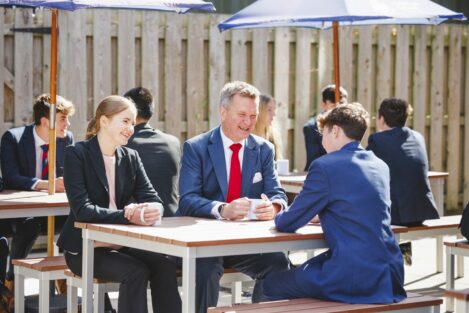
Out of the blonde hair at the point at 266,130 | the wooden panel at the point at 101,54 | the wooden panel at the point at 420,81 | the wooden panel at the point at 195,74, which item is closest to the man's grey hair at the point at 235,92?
the blonde hair at the point at 266,130

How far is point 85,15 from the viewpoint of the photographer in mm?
10469

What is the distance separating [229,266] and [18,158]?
2.15 m

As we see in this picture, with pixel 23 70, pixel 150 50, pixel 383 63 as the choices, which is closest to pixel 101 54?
pixel 150 50

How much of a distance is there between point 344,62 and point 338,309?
288 inches

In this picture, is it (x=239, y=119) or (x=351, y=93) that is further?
(x=351, y=93)

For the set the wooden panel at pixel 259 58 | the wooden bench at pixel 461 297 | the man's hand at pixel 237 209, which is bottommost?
the man's hand at pixel 237 209

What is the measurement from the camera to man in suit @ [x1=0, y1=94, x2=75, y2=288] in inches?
314

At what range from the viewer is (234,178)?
6.65 metres

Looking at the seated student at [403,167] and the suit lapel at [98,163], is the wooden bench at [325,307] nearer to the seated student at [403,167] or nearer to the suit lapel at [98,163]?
the suit lapel at [98,163]

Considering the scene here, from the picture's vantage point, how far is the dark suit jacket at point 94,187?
605cm

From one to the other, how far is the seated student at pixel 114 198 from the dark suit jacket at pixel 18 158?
155 cm

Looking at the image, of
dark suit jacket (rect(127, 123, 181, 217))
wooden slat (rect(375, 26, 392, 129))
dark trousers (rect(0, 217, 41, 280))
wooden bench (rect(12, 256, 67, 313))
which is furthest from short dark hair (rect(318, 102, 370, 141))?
wooden slat (rect(375, 26, 392, 129))

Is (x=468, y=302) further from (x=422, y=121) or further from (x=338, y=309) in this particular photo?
(x=422, y=121)

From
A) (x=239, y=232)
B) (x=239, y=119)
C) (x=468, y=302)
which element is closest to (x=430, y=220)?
(x=239, y=119)
